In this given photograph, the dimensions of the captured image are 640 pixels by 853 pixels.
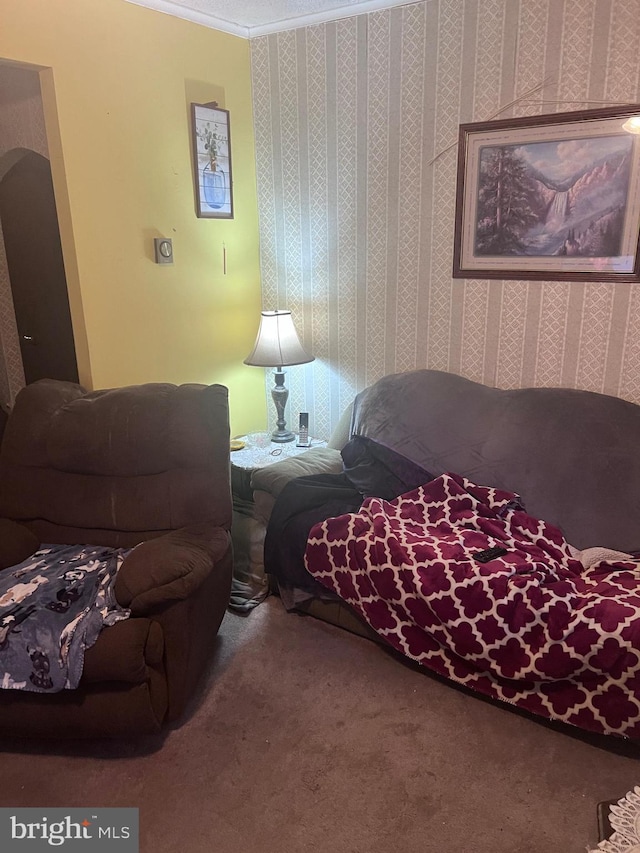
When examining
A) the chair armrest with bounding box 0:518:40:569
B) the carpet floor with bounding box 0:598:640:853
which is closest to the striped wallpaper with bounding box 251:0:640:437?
the carpet floor with bounding box 0:598:640:853

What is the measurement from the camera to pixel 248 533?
289 cm

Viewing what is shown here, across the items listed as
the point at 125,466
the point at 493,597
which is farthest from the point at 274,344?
the point at 493,597

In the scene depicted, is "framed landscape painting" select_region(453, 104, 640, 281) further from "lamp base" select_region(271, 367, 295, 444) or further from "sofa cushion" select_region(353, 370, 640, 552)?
"lamp base" select_region(271, 367, 295, 444)

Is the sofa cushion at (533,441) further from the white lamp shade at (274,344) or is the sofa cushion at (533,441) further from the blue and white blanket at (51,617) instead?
the blue and white blanket at (51,617)

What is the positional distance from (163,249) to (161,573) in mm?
1693

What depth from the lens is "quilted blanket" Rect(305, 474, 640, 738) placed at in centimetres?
182

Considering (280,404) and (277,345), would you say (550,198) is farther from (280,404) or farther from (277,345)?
(280,404)

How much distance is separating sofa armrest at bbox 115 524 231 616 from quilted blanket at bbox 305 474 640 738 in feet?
1.75

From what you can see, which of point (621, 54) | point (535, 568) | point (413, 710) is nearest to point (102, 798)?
point (413, 710)

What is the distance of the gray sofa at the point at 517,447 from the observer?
2.34 m

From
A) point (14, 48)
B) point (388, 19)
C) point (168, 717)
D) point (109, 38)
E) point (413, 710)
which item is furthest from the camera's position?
point (388, 19)

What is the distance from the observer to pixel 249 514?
2.95 metres

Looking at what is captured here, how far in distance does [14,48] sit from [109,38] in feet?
1.46

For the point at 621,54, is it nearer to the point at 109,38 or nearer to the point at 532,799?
the point at 109,38
